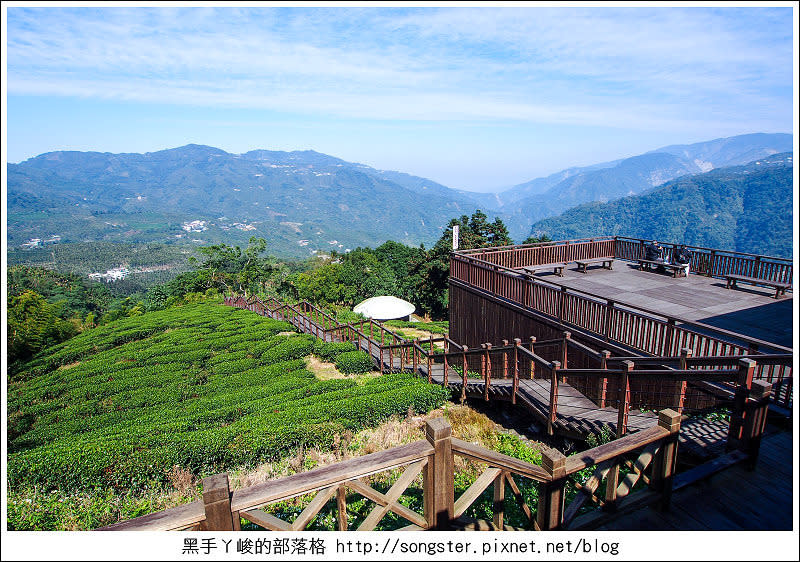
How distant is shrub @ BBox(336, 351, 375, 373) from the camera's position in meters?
12.1

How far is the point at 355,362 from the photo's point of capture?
12.2 m

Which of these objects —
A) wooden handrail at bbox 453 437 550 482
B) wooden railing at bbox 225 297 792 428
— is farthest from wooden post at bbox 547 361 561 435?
wooden handrail at bbox 453 437 550 482

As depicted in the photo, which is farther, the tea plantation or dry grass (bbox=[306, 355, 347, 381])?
dry grass (bbox=[306, 355, 347, 381])

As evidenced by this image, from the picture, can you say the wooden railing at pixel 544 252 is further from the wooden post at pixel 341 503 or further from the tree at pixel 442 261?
the tree at pixel 442 261

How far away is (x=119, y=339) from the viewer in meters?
17.6

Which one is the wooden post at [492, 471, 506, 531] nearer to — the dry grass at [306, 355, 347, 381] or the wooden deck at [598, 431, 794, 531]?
the wooden deck at [598, 431, 794, 531]

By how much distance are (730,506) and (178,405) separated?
10.2m

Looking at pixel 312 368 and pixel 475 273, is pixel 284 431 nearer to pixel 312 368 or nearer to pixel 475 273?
pixel 312 368

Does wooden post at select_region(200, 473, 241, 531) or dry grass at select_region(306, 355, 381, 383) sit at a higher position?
wooden post at select_region(200, 473, 241, 531)

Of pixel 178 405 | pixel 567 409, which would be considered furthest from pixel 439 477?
pixel 178 405

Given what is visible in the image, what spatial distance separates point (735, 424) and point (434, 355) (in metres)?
6.16

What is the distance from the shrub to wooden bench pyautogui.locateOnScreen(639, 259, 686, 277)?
880cm

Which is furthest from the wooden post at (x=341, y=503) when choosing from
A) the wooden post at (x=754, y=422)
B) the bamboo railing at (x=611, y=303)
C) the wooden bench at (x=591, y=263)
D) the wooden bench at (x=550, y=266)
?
the wooden bench at (x=591, y=263)

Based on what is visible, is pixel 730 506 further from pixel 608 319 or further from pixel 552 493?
pixel 608 319
